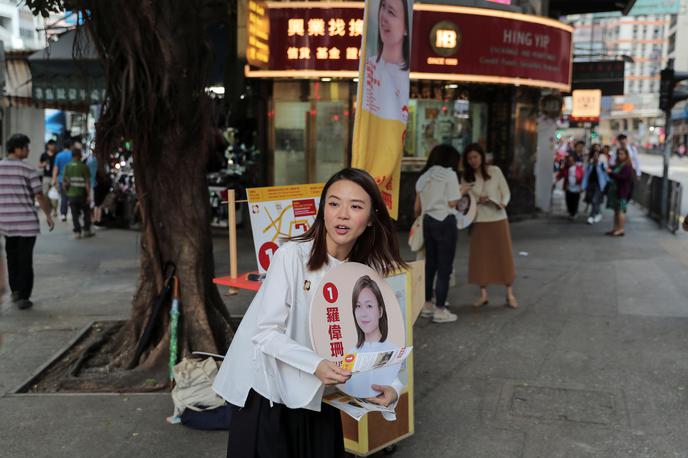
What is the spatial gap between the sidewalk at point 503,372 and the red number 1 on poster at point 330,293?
7.29 ft

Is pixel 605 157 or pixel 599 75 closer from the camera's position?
pixel 605 157

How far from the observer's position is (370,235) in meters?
2.88

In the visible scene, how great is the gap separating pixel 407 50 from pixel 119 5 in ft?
6.89

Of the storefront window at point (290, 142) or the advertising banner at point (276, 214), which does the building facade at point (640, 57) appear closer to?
the storefront window at point (290, 142)

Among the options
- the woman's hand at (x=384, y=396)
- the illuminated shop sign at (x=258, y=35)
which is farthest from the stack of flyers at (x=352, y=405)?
the illuminated shop sign at (x=258, y=35)

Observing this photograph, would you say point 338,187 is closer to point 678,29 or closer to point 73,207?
point 73,207

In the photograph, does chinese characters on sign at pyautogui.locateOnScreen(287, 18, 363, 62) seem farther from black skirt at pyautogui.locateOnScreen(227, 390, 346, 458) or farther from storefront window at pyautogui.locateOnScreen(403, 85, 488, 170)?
black skirt at pyautogui.locateOnScreen(227, 390, 346, 458)

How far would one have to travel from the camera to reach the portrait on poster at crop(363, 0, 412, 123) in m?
4.63

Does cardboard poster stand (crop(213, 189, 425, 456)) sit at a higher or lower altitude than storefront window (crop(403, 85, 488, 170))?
lower

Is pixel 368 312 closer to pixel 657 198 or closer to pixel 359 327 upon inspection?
pixel 359 327

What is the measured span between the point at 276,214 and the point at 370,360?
2.66 m

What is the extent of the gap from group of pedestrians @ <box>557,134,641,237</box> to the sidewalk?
3462 millimetres

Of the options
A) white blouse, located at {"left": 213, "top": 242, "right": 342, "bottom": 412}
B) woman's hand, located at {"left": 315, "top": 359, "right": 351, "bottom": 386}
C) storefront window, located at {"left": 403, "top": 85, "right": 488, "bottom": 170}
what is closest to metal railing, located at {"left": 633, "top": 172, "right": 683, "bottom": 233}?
storefront window, located at {"left": 403, "top": 85, "right": 488, "bottom": 170}

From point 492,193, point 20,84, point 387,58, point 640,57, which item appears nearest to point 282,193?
point 387,58
